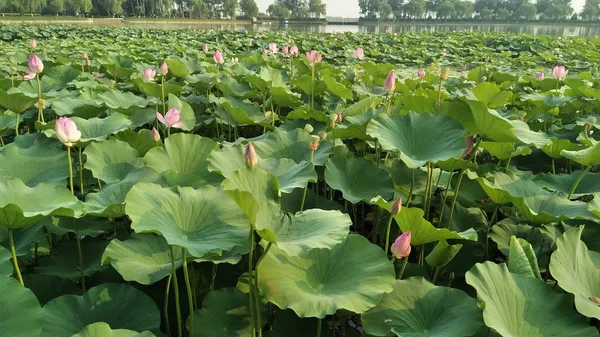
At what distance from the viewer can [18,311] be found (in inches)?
33.4

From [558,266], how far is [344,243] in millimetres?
520

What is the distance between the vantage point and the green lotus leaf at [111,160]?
158 centimetres

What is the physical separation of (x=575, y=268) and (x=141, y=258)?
113cm

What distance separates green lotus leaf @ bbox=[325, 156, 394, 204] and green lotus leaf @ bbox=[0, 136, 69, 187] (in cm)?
94

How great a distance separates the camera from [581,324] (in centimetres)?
97

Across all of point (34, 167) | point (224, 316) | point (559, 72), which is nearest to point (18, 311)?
point (224, 316)

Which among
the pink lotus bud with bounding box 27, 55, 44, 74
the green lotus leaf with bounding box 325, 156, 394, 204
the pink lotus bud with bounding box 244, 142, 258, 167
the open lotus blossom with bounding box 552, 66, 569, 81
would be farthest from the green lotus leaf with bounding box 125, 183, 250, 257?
the open lotus blossom with bounding box 552, 66, 569, 81

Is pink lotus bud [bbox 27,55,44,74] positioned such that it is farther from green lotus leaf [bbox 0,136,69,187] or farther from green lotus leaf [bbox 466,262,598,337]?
green lotus leaf [bbox 466,262,598,337]

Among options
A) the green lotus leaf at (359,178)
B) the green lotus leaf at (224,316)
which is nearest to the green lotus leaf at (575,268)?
the green lotus leaf at (359,178)

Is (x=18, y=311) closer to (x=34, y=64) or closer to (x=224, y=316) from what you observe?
(x=224, y=316)

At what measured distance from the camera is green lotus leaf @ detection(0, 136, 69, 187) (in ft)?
4.94

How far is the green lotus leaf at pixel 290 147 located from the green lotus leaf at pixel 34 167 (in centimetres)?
70

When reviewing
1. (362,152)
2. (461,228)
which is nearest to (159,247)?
(461,228)

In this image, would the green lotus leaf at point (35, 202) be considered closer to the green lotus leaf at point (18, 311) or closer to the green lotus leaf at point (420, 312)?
the green lotus leaf at point (18, 311)
